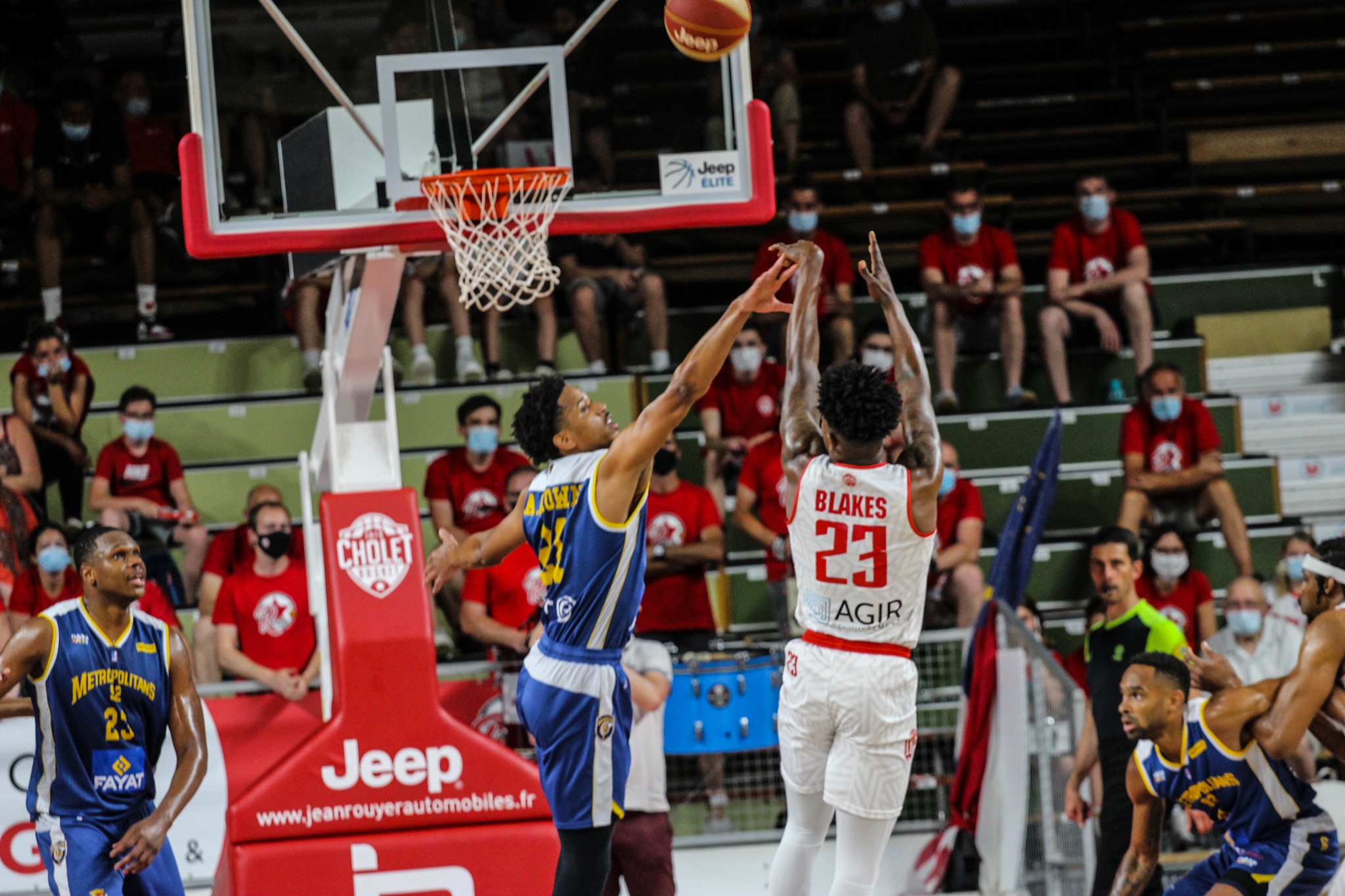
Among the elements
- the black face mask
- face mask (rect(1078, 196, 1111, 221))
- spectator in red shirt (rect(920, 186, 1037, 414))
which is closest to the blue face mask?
the black face mask

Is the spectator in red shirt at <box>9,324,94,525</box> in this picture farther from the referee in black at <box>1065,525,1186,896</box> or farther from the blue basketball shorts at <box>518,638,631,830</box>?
the referee in black at <box>1065,525,1186,896</box>

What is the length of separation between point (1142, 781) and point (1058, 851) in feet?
5.71

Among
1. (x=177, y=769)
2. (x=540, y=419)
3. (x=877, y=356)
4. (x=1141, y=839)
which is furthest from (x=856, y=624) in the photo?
(x=877, y=356)

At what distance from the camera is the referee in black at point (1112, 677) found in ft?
23.6

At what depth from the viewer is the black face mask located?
897 centimetres

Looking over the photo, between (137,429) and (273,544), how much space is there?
1567 mm

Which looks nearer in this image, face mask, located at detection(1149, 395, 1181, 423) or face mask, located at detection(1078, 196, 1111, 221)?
face mask, located at detection(1149, 395, 1181, 423)

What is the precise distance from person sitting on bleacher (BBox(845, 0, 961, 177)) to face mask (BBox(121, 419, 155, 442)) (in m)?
5.83

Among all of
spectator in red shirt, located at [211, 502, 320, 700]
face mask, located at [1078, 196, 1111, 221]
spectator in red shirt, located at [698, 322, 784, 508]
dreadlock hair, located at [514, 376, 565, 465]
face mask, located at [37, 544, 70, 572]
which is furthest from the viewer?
face mask, located at [1078, 196, 1111, 221]

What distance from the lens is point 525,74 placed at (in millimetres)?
6535

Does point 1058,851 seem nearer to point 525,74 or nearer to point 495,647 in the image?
point 495,647

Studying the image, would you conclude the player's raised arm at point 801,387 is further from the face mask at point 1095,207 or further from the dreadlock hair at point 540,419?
the face mask at point 1095,207

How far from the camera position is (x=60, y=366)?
9.71m

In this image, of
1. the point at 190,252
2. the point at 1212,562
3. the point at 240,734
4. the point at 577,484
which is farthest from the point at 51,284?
the point at 1212,562
